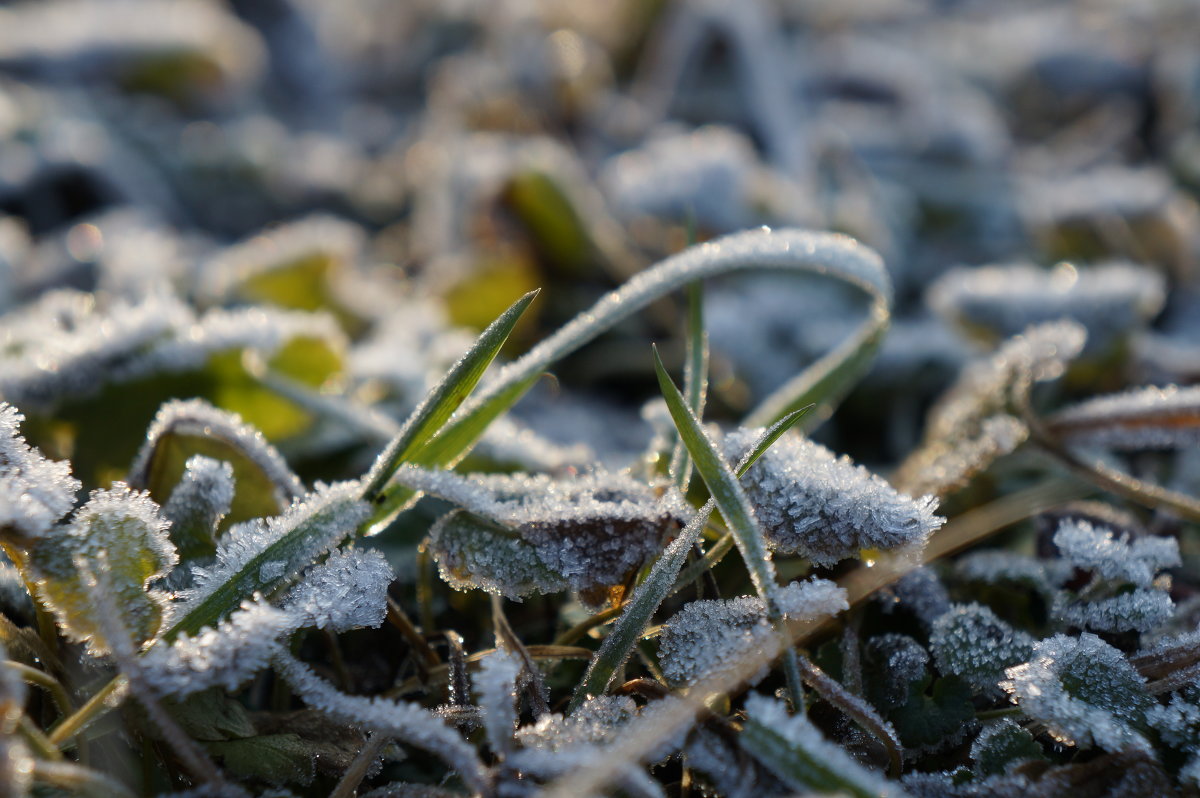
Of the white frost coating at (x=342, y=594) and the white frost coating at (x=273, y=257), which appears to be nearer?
the white frost coating at (x=342, y=594)

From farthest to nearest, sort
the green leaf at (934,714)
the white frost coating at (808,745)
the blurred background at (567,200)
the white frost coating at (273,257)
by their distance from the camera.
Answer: the white frost coating at (273,257) < the blurred background at (567,200) < the green leaf at (934,714) < the white frost coating at (808,745)

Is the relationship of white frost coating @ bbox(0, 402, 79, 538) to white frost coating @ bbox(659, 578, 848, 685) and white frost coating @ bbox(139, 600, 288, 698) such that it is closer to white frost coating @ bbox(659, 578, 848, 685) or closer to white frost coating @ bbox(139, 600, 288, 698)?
white frost coating @ bbox(139, 600, 288, 698)

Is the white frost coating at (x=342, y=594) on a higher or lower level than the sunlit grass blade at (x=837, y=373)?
lower

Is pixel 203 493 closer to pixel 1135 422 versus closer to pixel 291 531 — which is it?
pixel 291 531

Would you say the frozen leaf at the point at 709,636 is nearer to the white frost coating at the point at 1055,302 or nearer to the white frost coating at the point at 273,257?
the white frost coating at the point at 1055,302

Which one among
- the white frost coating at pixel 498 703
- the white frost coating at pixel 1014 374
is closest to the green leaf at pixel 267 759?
the white frost coating at pixel 498 703
